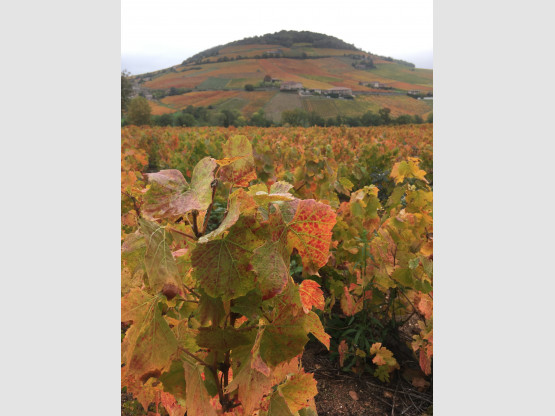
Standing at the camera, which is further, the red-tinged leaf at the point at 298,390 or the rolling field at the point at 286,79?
the rolling field at the point at 286,79

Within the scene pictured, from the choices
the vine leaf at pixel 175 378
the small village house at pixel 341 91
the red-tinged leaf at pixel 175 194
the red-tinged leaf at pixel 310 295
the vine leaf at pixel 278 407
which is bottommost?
the vine leaf at pixel 278 407

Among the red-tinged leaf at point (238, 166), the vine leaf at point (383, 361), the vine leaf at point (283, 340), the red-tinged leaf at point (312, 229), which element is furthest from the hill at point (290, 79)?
the vine leaf at point (283, 340)

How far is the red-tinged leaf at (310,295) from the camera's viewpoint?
2.41 feet

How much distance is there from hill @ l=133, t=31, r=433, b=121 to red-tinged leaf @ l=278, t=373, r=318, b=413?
272 cm

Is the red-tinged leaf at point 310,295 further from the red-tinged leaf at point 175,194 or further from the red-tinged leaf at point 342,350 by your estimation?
the red-tinged leaf at point 342,350

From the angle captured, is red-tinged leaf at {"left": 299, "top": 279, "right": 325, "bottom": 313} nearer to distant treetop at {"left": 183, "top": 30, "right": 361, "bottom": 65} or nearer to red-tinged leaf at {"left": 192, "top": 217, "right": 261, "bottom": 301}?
red-tinged leaf at {"left": 192, "top": 217, "right": 261, "bottom": 301}

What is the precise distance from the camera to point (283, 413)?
2.38 ft

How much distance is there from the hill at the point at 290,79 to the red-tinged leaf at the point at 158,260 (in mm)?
2760

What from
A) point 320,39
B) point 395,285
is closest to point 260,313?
point 395,285

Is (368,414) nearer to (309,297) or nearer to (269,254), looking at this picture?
(309,297)

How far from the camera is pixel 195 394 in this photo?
2.12 feet

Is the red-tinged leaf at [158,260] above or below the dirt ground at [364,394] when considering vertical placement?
above

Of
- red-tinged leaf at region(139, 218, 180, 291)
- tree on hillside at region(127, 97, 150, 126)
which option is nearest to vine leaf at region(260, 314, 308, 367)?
red-tinged leaf at region(139, 218, 180, 291)

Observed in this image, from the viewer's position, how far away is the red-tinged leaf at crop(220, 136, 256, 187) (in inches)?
25.8
